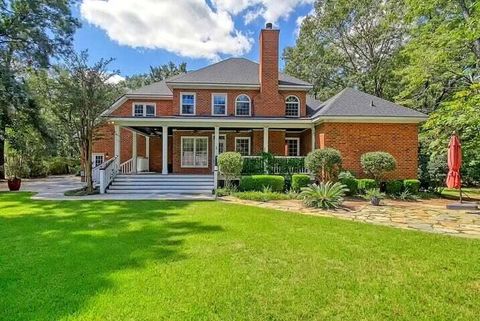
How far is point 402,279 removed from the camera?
4551 millimetres

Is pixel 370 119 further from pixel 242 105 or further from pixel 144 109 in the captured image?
pixel 144 109

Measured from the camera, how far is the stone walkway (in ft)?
26.3

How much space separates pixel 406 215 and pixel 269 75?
12.7m

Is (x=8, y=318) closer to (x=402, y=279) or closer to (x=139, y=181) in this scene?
(x=402, y=279)

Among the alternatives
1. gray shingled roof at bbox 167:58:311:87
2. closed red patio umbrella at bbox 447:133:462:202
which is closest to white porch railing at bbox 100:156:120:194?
gray shingled roof at bbox 167:58:311:87

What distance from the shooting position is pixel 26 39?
19250 mm

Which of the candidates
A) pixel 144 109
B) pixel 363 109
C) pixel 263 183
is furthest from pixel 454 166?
pixel 144 109

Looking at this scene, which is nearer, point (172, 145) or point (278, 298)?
point (278, 298)

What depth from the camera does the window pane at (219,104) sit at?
20.1 meters

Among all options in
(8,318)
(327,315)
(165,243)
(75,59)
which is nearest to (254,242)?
(165,243)

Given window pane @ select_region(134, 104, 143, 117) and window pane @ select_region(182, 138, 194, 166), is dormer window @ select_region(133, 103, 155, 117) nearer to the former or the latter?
Answer: window pane @ select_region(134, 104, 143, 117)

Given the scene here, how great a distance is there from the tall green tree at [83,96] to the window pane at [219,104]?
271 inches

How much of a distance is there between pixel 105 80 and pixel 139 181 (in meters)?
5.19

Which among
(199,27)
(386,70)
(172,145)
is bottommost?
(172,145)
